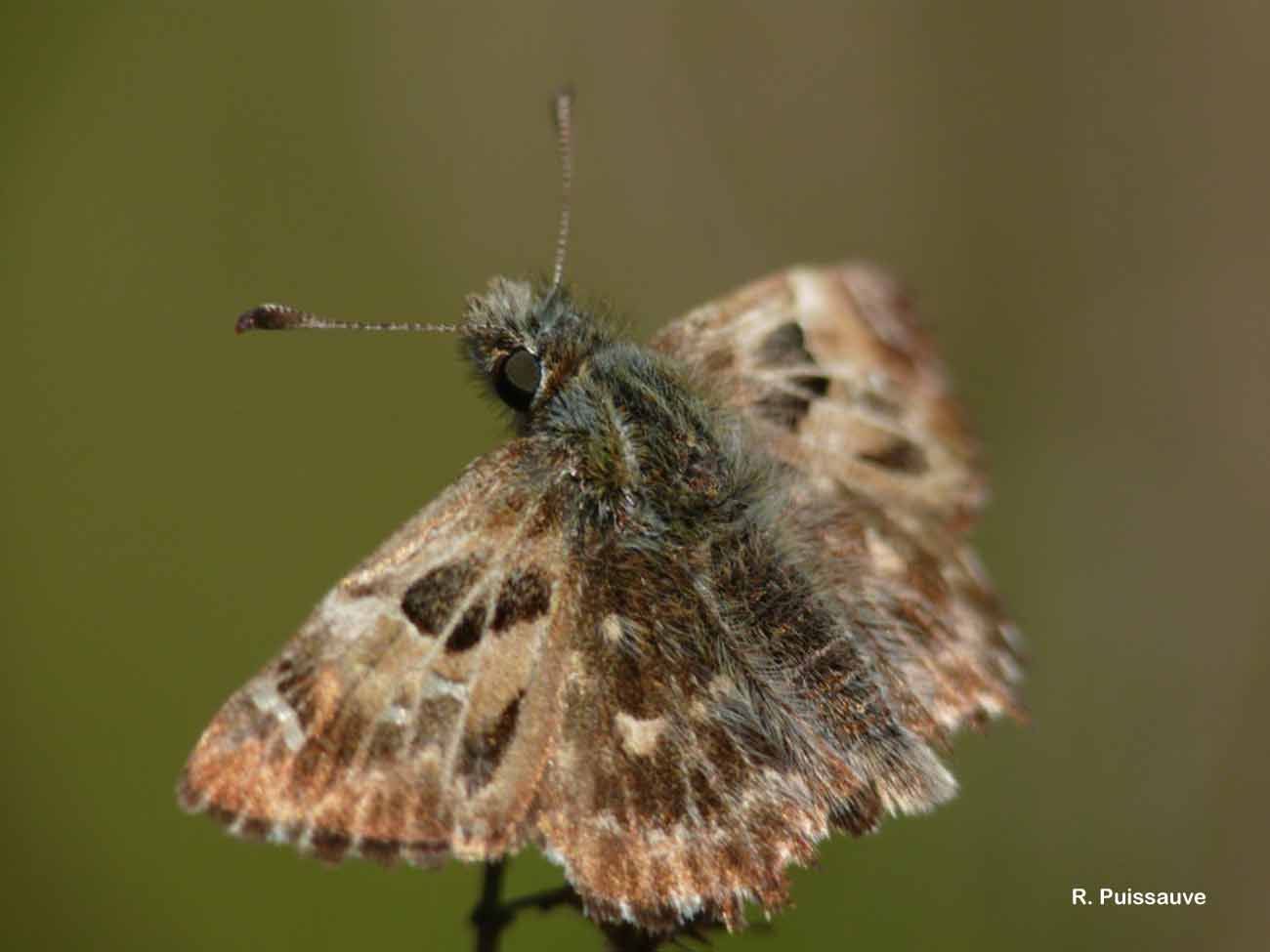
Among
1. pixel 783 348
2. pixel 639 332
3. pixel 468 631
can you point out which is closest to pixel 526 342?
pixel 639 332

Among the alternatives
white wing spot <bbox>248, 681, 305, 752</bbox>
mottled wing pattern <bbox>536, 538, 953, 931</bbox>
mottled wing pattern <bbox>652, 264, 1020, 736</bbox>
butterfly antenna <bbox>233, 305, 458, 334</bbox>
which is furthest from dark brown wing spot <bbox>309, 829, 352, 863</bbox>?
mottled wing pattern <bbox>652, 264, 1020, 736</bbox>

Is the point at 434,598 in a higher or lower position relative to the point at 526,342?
lower

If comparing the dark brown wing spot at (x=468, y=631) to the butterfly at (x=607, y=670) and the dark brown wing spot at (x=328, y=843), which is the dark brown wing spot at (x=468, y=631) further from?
the dark brown wing spot at (x=328, y=843)

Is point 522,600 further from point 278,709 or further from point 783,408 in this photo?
point 783,408

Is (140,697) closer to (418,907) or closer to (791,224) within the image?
(418,907)

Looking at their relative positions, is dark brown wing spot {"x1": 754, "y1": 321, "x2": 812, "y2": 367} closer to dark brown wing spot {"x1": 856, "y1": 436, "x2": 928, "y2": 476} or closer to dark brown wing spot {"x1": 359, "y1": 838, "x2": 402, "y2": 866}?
dark brown wing spot {"x1": 856, "y1": 436, "x2": 928, "y2": 476}

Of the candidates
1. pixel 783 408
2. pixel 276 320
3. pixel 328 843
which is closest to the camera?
pixel 328 843
